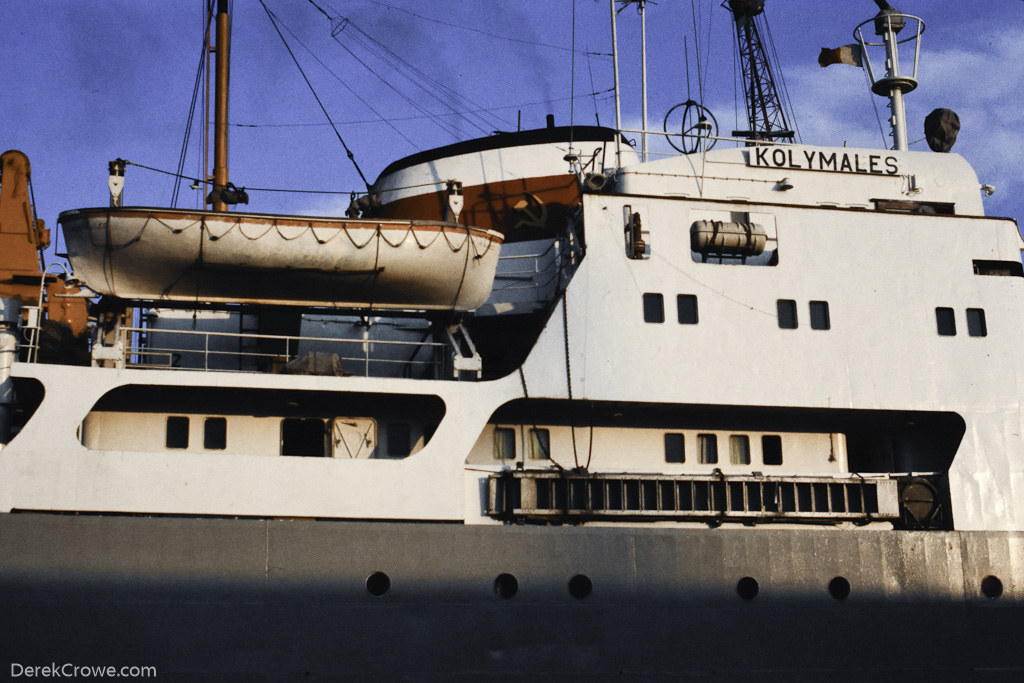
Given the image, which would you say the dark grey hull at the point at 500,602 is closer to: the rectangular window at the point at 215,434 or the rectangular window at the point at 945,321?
the rectangular window at the point at 215,434

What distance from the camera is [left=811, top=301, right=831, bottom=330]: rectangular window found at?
49.9 feet

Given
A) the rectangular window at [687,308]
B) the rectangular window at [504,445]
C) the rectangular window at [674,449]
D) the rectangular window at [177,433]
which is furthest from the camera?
the rectangular window at [674,449]

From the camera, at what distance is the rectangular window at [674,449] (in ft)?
49.6

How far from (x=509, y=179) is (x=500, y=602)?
8372 millimetres

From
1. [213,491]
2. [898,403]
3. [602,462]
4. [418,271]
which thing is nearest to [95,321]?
[213,491]

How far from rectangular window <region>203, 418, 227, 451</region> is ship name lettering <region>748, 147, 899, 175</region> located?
920 centimetres

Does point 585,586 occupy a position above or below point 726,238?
below

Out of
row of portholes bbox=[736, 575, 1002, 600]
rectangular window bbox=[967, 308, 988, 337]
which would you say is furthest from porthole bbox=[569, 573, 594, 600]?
rectangular window bbox=[967, 308, 988, 337]

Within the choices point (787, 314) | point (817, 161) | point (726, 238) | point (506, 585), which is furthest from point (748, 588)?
point (817, 161)

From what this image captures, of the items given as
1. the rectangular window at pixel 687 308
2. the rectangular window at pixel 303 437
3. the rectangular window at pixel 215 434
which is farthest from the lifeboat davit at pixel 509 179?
the rectangular window at pixel 215 434

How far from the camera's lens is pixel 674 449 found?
49.8 ft

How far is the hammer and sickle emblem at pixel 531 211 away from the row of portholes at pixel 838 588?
716 centimetres

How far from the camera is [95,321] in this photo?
14.6 metres
